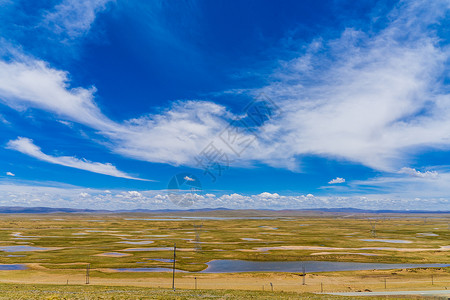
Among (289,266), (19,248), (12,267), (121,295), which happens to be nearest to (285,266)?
(289,266)

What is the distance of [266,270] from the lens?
207 ft

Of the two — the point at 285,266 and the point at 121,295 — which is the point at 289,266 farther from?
the point at 121,295

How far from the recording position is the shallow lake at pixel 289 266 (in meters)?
63.9

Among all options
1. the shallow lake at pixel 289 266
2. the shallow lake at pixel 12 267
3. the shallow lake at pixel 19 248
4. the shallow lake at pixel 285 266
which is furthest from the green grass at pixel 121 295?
the shallow lake at pixel 19 248

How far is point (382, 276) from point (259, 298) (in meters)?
34.9

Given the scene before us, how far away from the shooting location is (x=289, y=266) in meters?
67.1

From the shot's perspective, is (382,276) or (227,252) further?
(227,252)

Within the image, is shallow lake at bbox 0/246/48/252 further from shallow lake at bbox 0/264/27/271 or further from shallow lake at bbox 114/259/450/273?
shallow lake at bbox 114/259/450/273

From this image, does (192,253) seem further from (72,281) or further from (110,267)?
(72,281)

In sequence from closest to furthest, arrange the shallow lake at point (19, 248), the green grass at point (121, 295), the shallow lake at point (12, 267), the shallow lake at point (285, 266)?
the green grass at point (121, 295), the shallow lake at point (12, 267), the shallow lake at point (285, 266), the shallow lake at point (19, 248)

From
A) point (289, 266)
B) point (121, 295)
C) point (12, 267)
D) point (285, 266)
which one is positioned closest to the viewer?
point (121, 295)

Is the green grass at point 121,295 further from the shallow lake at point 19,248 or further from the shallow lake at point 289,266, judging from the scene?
the shallow lake at point 19,248

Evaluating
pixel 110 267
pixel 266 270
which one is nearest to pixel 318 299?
pixel 266 270

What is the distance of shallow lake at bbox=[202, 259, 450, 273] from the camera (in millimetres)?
63931
